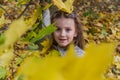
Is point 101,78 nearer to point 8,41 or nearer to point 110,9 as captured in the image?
point 8,41

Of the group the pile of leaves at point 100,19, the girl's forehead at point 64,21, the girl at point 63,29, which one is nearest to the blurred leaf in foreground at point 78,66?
the girl at point 63,29

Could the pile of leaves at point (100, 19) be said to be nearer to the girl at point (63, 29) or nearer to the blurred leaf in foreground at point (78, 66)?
the girl at point (63, 29)

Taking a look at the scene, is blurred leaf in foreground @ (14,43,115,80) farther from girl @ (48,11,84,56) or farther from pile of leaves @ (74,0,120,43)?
pile of leaves @ (74,0,120,43)

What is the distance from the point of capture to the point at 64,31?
2.28 m

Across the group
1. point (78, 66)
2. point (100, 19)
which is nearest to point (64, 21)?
point (78, 66)

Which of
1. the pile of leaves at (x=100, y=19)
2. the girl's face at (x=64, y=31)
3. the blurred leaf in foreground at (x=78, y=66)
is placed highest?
the blurred leaf in foreground at (x=78, y=66)

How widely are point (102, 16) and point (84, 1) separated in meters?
0.98

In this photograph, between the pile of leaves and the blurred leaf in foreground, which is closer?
the blurred leaf in foreground

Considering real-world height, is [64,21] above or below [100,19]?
above

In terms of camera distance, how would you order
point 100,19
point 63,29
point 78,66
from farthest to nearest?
point 100,19, point 63,29, point 78,66

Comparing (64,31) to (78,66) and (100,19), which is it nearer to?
(78,66)

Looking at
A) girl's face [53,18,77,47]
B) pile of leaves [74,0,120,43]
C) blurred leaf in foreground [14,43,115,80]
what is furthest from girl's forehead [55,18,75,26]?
pile of leaves [74,0,120,43]

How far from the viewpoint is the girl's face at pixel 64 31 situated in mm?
2205

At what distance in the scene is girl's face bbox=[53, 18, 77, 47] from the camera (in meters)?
2.21
